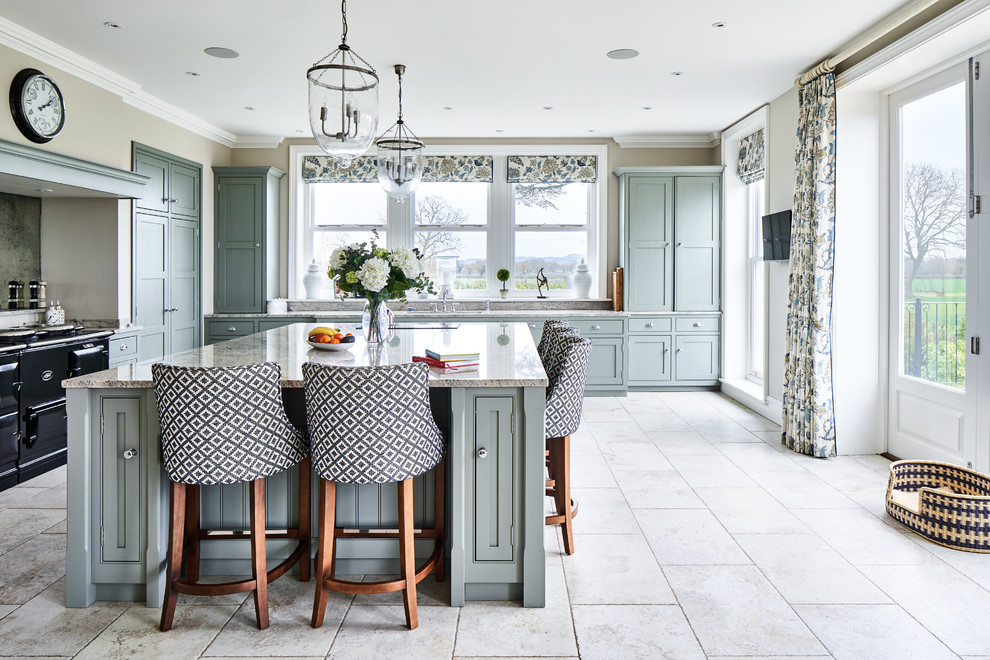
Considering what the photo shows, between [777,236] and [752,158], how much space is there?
116 cm

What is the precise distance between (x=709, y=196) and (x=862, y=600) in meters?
4.96

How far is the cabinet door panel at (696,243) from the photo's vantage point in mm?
6742

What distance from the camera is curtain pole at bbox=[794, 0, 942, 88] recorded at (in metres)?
3.40

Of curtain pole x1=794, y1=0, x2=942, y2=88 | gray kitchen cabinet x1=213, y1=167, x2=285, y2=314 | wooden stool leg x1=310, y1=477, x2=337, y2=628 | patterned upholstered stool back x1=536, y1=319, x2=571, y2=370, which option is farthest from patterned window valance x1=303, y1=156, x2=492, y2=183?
wooden stool leg x1=310, y1=477, x2=337, y2=628

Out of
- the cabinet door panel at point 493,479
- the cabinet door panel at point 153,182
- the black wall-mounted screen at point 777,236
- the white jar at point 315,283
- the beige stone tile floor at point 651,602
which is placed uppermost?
the cabinet door panel at point 153,182

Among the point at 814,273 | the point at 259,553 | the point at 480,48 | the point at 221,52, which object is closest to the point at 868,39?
the point at 814,273

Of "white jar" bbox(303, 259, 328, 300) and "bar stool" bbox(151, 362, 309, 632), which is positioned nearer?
"bar stool" bbox(151, 362, 309, 632)

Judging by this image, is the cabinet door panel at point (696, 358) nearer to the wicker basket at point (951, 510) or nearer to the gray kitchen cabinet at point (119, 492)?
the wicker basket at point (951, 510)

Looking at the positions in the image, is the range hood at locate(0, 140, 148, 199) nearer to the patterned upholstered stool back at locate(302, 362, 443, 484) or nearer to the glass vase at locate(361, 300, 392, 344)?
the glass vase at locate(361, 300, 392, 344)

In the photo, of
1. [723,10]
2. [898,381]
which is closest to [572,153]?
[723,10]

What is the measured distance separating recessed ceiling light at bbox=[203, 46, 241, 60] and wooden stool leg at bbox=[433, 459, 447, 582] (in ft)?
10.4

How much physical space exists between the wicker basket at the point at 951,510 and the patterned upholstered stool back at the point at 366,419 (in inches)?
94.2

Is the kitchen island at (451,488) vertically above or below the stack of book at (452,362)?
below

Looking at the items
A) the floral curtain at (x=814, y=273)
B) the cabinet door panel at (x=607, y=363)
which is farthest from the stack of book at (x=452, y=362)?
the cabinet door panel at (x=607, y=363)
